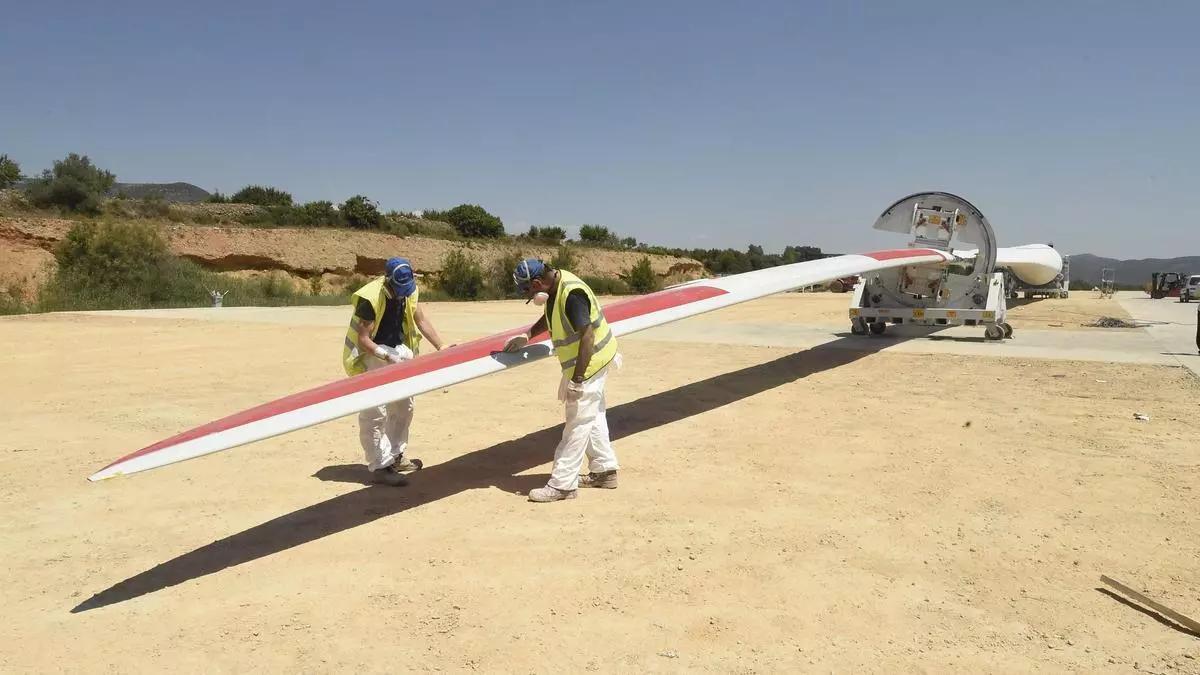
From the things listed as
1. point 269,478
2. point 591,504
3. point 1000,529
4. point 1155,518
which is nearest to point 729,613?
point 591,504

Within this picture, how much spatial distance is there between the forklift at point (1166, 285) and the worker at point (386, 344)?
39.2m

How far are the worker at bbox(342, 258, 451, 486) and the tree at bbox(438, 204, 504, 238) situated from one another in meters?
45.9

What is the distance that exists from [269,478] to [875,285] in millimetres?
11310

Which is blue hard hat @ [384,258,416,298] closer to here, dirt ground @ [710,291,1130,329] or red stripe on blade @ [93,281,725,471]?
red stripe on blade @ [93,281,725,471]

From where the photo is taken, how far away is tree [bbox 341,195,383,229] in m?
44.9

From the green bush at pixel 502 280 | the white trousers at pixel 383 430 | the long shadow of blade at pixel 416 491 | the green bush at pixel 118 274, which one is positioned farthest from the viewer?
the green bush at pixel 502 280

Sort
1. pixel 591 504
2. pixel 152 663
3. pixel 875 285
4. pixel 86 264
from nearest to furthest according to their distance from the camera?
pixel 152 663 < pixel 591 504 < pixel 875 285 < pixel 86 264

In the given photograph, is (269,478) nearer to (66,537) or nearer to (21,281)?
(66,537)

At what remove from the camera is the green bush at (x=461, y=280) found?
37.0m

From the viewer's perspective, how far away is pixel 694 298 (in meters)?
8.09

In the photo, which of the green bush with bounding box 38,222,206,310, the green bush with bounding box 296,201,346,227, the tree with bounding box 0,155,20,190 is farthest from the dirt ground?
the tree with bounding box 0,155,20,190

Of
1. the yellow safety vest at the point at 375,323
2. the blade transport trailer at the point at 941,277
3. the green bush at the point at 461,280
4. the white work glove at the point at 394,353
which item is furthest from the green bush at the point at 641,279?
the white work glove at the point at 394,353

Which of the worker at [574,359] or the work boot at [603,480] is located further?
the work boot at [603,480]

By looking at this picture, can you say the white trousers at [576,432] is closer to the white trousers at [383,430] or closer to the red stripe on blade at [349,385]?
the red stripe on blade at [349,385]
